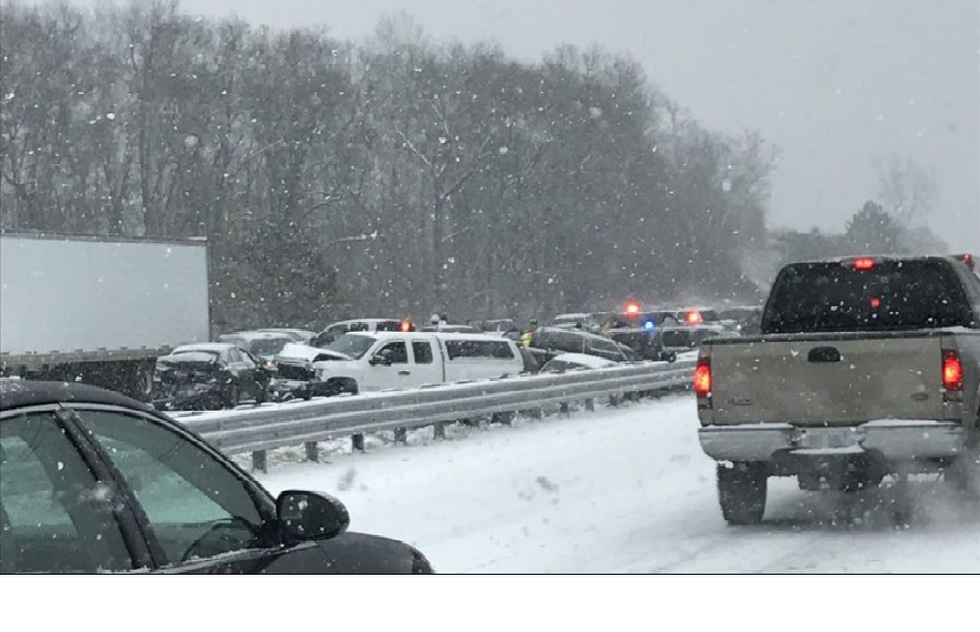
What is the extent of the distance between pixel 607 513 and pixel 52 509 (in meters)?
8.46

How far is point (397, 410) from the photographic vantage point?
15.7 meters

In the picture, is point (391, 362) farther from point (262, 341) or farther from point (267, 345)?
point (262, 341)

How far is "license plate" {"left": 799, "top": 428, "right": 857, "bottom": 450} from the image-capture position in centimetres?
943

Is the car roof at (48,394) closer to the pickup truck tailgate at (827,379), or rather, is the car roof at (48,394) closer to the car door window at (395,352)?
the pickup truck tailgate at (827,379)

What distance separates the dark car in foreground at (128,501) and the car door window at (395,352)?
59.6ft

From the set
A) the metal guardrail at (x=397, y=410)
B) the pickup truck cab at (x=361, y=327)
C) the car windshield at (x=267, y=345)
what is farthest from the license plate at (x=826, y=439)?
the pickup truck cab at (x=361, y=327)

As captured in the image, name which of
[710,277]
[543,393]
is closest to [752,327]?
[543,393]

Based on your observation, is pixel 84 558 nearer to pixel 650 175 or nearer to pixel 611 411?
pixel 611 411

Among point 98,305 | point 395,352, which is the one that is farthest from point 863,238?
point 98,305

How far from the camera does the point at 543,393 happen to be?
19594 millimetres

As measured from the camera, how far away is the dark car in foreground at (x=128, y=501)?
11.0 ft
